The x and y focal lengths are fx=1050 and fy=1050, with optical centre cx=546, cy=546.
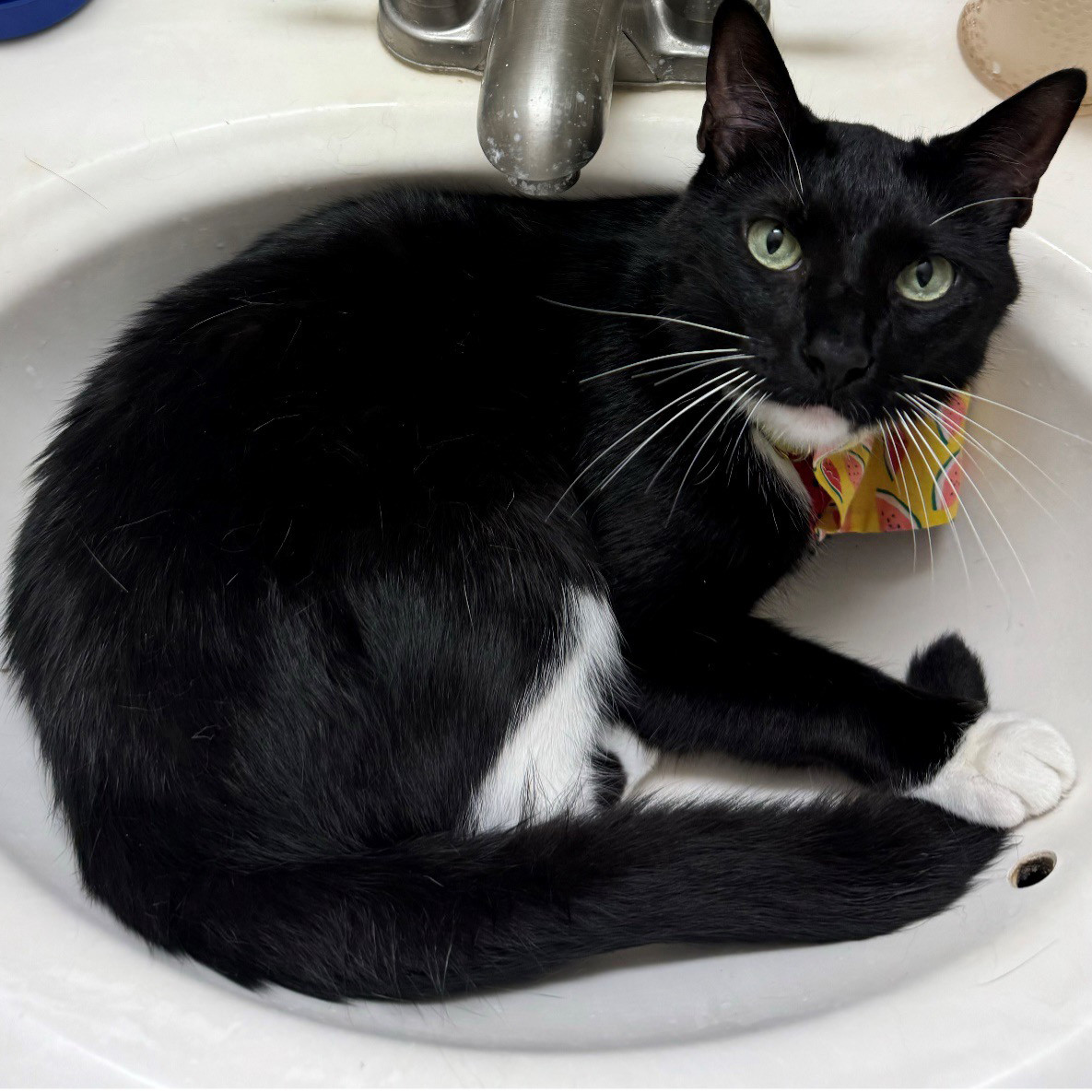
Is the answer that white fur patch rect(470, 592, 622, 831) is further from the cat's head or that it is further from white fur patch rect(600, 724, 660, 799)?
the cat's head

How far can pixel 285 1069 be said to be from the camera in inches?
25.2

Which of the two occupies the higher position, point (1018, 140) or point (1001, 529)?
point (1018, 140)

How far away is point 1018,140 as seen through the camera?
2.89 ft

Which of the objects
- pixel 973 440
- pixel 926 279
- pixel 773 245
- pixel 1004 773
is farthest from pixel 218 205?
pixel 1004 773

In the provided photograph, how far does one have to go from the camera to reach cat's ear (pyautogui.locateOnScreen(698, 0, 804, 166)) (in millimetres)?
875

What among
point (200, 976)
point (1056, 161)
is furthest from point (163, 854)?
point (1056, 161)

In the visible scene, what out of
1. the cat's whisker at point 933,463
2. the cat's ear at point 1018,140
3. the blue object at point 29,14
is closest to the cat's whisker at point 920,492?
the cat's whisker at point 933,463

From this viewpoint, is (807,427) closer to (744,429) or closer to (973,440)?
(744,429)

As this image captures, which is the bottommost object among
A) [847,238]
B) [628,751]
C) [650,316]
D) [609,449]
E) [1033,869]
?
[628,751]

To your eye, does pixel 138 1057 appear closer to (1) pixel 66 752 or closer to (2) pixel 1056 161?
(1) pixel 66 752

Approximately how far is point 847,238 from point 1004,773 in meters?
0.47

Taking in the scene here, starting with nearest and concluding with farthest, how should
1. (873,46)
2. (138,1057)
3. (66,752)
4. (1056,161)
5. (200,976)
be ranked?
(138,1057) → (200,976) → (66,752) → (1056,161) → (873,46)

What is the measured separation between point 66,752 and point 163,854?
130 millimetres

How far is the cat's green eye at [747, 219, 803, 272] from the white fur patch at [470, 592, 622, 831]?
1.16ft
